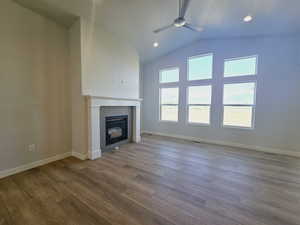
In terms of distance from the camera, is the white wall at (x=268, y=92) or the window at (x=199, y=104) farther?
the window at (x=199, y=104)

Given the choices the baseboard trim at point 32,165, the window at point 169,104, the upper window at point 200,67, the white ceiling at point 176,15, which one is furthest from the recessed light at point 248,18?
the baseboard trim at point 32,165

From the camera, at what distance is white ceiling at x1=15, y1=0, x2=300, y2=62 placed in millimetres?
2631

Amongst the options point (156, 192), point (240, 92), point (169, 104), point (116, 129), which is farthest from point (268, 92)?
point (116, 129)

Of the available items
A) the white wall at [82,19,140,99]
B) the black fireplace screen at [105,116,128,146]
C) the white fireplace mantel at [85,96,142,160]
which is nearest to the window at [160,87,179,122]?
the white wall at [82,19,140,99]

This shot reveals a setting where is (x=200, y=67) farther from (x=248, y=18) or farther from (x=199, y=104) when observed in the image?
(x=248, y=18)

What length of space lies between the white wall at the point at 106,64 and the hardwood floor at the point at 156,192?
1.72 m

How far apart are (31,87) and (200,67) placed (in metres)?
4.55

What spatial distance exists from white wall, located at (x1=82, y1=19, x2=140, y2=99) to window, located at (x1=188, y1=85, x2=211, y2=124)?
2.01 m

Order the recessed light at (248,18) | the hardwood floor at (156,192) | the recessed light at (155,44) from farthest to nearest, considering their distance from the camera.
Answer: the recessed light at (155,44)
the recessed light at (248,18)
the hardwood floor at (156,192)

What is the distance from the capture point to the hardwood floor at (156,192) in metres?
1.56

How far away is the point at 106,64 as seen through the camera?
3508mm

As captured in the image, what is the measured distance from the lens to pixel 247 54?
3.87m

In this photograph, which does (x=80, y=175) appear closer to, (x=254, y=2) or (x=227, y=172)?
(x=227, y=172)

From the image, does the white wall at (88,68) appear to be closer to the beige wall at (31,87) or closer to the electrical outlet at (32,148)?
the beige wall at (31,87)
